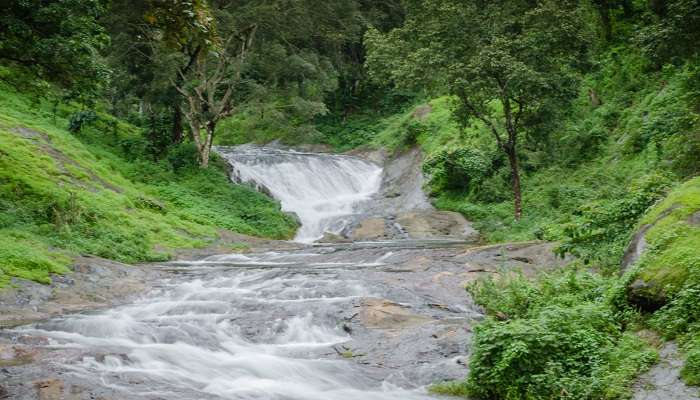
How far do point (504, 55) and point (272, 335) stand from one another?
12922 millimetres

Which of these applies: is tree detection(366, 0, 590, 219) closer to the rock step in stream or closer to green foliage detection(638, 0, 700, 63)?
green foliage detection(638, 0, 700, 63)

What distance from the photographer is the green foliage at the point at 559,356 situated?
6020 millimetres

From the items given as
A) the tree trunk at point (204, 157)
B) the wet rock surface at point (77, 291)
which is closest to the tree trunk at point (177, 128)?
the tree trunk at point (204, 157)

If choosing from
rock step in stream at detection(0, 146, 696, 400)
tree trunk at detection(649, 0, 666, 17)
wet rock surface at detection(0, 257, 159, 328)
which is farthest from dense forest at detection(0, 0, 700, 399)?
rock step in stream at detection(0, 146, 696, 400)

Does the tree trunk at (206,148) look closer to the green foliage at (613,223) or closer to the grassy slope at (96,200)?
the grassy slope at (96,200)

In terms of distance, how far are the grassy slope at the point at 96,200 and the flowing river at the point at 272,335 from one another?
2.14m

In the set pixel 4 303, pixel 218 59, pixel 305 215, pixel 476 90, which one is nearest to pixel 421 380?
pixel 4 303

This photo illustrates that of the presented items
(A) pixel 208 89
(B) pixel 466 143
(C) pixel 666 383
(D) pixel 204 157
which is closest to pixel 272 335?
(C) pixel 666 383

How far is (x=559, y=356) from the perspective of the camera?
646 cm

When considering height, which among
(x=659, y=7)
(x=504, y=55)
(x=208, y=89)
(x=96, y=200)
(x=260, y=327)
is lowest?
(x=260, y=327)

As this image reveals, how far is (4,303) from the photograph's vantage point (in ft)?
33.9

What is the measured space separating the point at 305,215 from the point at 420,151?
8857 mm

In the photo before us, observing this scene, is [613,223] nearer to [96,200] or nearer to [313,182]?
[96,200]

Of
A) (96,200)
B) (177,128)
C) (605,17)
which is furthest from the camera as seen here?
(605,17)
